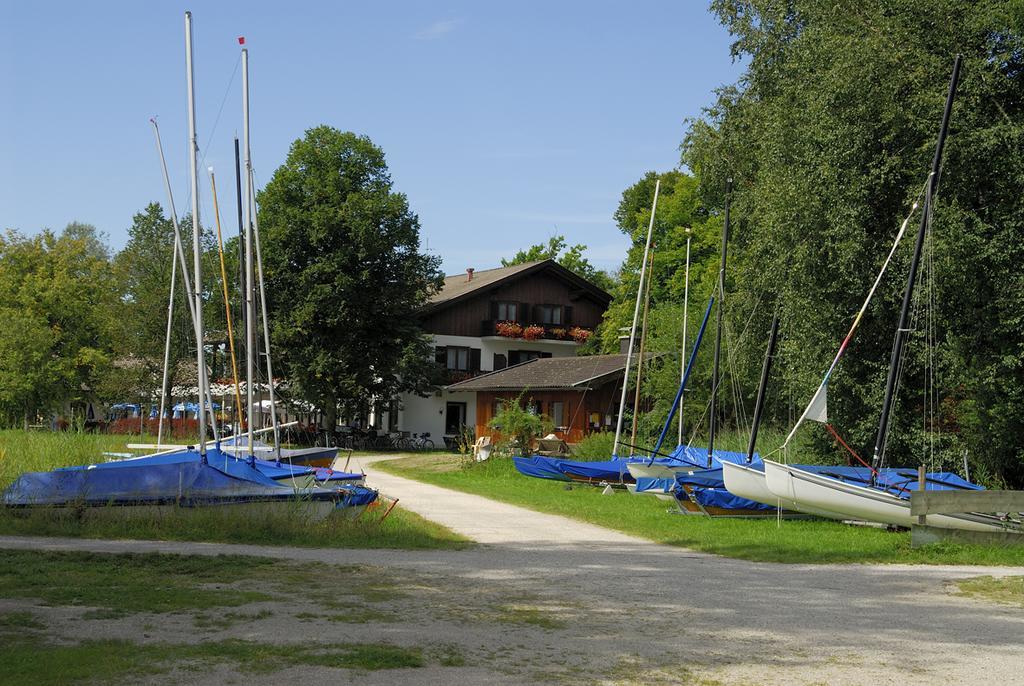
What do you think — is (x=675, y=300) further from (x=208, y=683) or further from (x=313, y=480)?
(x=208, y=683)

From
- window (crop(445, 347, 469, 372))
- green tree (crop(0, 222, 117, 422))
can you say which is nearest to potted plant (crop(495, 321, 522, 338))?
window (crop(445, 347, 469, 372))

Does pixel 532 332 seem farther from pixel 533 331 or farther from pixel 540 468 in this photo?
pixel 540 468

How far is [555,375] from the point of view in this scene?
47406mm

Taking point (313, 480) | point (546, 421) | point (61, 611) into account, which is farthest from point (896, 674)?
point (546, 421)

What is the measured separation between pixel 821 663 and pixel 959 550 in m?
10.0

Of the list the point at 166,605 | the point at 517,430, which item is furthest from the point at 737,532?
the point at 517,430

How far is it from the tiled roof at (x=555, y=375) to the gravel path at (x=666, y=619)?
26.9 meters

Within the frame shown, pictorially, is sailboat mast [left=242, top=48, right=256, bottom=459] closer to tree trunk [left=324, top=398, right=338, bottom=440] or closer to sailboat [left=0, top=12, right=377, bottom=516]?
sailboat [left=0, top=12, right=377, bottom=516]

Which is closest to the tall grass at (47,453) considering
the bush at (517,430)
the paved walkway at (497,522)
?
the paved walkway at (497,522)

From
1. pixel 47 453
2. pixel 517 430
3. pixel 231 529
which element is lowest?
pixel 231 529

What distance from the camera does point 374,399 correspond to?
5388cm

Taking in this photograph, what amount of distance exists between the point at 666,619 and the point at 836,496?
10.4 metres

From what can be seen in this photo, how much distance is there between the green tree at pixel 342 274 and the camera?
4978 cm

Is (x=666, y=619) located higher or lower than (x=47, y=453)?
lower
